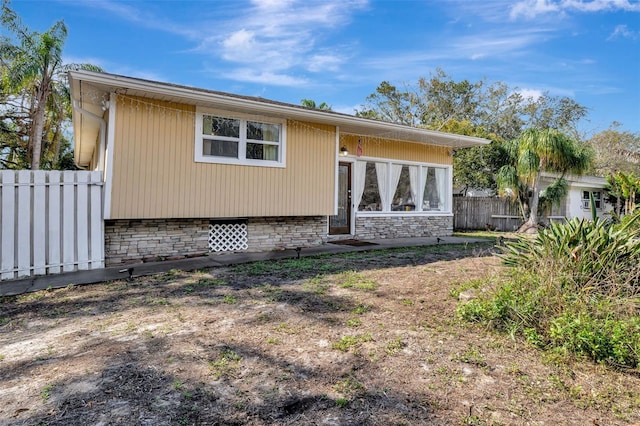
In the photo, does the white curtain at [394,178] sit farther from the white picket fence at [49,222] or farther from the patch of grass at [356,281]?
the white picket fence at [49,222]

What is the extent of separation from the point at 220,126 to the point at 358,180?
4.10 m

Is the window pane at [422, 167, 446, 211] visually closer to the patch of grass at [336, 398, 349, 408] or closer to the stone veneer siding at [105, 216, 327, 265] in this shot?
the stone veneer siding at [105, 216, 327, 265]

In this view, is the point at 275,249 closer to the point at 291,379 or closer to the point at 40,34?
the point at 291,379

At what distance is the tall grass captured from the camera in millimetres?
2816

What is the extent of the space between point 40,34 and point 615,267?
18.9 metres

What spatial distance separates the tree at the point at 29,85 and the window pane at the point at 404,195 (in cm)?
1336

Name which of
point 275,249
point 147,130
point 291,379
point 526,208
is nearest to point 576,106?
point 526,208

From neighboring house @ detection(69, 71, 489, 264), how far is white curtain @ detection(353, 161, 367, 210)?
0.03 metres

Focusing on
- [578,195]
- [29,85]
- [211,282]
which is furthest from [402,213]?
[29,85]

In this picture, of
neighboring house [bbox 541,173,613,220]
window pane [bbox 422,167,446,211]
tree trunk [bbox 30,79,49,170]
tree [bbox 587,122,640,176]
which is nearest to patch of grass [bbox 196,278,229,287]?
window pane [bbox 422,167,446,211]

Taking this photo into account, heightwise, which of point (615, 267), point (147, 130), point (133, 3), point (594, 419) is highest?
point (133, 3)

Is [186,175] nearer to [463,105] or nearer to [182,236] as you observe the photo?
[182,236]

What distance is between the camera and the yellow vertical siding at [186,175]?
6387mm

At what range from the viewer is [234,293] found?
454cm
